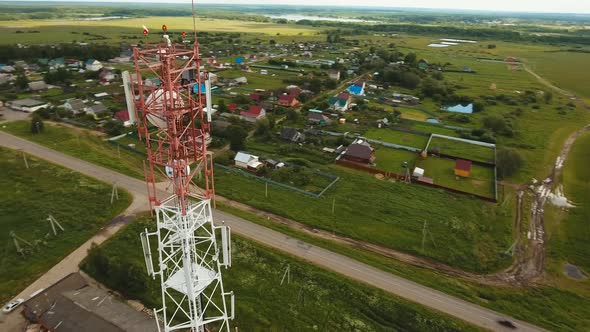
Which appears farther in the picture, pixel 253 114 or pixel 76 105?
pixel 253 114

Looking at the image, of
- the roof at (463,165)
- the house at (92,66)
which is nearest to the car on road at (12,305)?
the roof at (463,165)

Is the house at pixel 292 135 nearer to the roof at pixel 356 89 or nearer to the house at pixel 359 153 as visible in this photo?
the house at pixel 359 153

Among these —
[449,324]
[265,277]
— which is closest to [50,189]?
[265,277]

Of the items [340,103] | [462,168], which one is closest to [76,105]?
[340,103]

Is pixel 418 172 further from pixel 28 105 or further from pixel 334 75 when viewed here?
pixel 28 105

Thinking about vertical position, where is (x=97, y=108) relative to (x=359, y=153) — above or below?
above

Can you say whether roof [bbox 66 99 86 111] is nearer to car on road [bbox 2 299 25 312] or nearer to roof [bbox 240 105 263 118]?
roof [bbox 240 105 263 118]

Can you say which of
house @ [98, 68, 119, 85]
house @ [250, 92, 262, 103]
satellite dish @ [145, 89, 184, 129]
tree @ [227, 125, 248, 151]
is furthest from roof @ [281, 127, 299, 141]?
house @ [98, 68, 119, 85]
